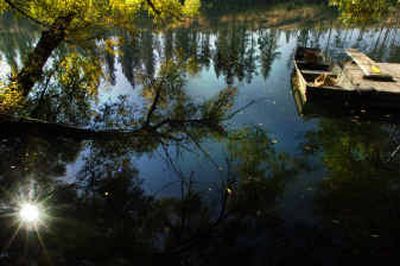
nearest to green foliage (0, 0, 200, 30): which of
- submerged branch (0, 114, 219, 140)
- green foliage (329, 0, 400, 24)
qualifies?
submerged branch (0, 114, 219, 140)

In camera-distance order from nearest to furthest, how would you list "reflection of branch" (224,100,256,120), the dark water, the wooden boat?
the dark water < "reflection of branch" (224,100,256,120) < the wooden boat

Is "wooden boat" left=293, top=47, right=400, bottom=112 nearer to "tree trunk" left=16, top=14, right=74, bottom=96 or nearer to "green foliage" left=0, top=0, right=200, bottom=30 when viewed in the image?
"green foliage" left=0, top=0, right=200, bottom=30

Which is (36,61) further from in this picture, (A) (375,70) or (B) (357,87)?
(A) (375,70)

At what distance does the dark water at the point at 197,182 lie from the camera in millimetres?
6797

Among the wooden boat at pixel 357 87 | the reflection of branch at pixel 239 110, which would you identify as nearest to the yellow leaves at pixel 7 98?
the reflection of branch at pixel 239 110

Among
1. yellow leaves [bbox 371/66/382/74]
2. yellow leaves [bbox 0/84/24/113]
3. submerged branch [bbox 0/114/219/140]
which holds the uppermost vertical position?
yellow leaves [bbox 0/84/24/113]

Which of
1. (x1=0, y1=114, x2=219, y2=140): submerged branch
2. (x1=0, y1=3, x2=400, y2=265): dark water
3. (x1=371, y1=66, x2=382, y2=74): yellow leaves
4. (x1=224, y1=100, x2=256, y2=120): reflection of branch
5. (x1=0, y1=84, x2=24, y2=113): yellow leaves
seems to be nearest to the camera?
(x1=0, y1=3, x2=400, y2=265): dark water

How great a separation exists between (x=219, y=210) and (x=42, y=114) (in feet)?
27.7

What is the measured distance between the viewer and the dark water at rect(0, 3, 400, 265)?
6797mm

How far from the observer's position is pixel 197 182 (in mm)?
9281

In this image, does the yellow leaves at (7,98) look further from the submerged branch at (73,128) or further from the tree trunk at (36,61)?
the tree trunk at (36,61)

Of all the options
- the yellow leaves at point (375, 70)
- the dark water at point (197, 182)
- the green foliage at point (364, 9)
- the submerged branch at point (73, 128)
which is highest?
the green foliage at point (364, 9)

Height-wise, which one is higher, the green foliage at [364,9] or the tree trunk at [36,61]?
the green foliage at [364,9]

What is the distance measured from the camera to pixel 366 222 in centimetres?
741
